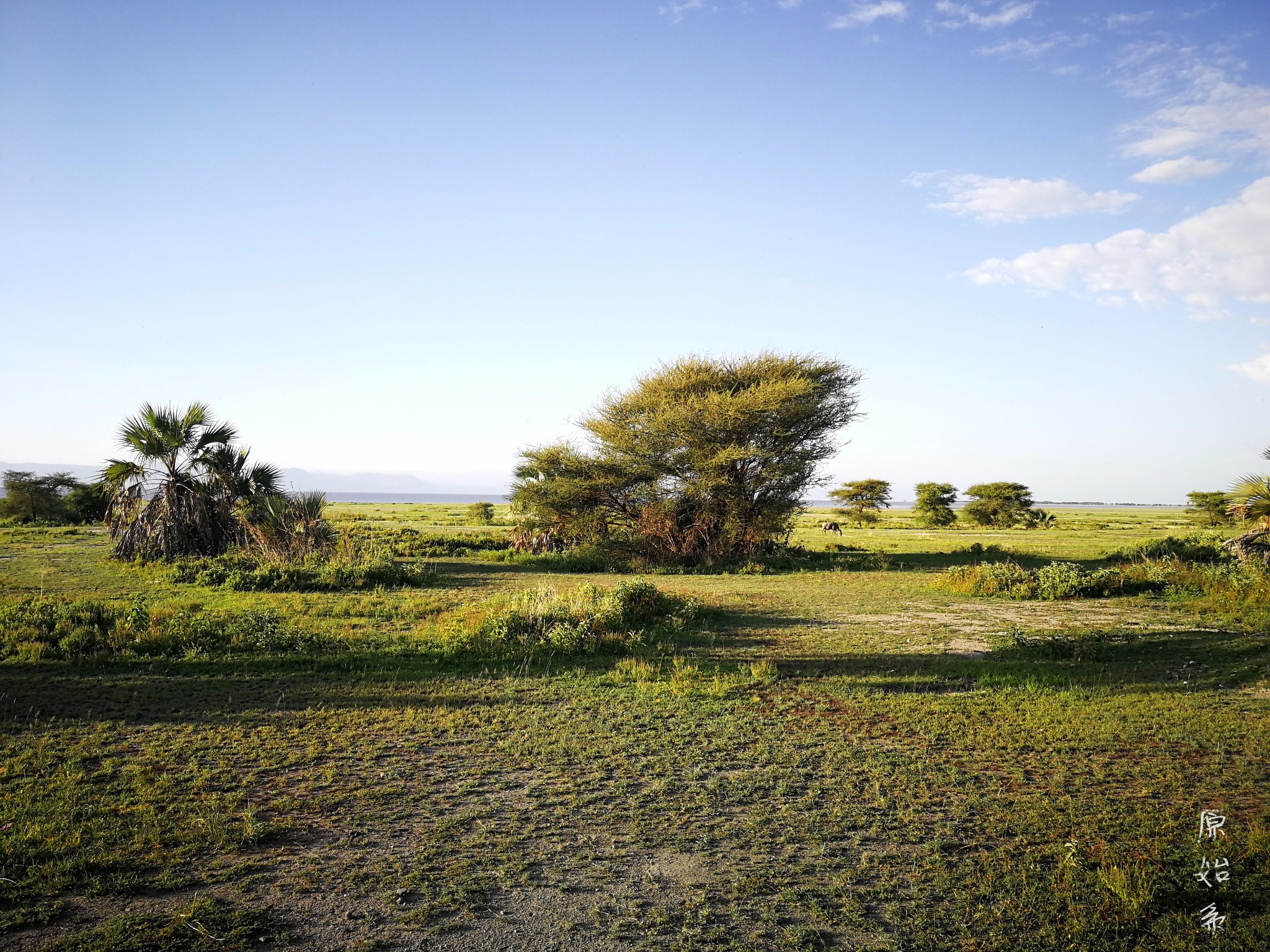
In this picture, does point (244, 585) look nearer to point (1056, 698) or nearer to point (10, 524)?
point (1056, 698)

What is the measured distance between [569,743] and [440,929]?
2.97 m

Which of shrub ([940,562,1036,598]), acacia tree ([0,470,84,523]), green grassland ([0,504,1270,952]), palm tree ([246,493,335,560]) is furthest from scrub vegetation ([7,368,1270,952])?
acacia tree ([0,470,84,523])

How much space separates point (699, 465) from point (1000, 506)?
152 feet

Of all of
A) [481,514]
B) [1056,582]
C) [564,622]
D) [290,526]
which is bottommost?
[564,622]

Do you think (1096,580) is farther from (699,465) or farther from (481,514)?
(481,514)

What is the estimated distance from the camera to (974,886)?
417cm

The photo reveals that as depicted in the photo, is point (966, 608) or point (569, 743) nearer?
point (569, 743)

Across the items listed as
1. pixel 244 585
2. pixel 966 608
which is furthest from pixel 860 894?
pixel 244 585

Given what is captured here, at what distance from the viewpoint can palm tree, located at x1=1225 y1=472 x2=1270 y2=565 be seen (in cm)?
1533

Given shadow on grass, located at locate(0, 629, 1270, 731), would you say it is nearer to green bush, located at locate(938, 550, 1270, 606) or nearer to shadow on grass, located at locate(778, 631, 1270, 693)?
shadow on grass, located at locate(778, 631, 1270, 693)

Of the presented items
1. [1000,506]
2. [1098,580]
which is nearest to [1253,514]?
[1098,580]

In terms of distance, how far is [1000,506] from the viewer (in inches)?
2473

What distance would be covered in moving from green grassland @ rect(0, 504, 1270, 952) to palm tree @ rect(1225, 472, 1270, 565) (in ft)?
20.5
